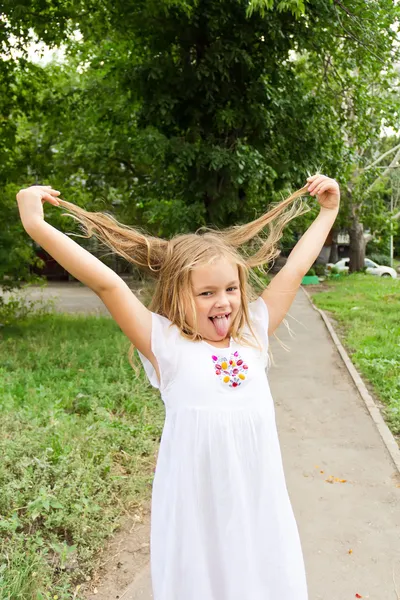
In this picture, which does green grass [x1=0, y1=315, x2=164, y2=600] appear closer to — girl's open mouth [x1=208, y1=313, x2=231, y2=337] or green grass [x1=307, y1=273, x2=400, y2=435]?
girl's open mouth [x1=208, y1=313, x2=231, y2=337]

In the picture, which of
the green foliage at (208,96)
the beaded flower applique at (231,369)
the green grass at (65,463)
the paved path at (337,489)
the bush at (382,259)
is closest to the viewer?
the beaded flower applique at (231,369)

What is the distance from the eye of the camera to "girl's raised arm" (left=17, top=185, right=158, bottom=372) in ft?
6.73

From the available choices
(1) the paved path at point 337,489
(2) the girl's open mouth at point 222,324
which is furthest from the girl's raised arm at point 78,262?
(1) the paved path at point 337,489

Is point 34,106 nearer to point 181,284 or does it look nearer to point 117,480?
point 117,480

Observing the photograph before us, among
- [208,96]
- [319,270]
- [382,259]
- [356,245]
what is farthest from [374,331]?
[382,259]

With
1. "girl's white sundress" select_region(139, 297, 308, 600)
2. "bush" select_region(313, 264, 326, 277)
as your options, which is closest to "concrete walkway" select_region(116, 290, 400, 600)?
"girl's white sundress" select_region(139, 297, 308, 600)

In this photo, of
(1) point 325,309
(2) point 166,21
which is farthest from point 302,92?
(1) point 325,309

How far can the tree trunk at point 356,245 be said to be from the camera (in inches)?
1137

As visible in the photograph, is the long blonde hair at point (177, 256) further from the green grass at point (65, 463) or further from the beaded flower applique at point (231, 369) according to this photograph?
the green grass at point (65, 463)

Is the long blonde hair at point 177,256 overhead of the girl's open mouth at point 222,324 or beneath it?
overhead

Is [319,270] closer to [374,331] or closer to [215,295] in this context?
[374,331]

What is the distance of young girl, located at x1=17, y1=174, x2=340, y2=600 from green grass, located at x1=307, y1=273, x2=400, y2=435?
4570mm

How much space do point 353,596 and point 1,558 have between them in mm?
1997

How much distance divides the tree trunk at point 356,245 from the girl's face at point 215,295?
2735 cm
